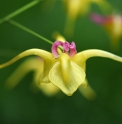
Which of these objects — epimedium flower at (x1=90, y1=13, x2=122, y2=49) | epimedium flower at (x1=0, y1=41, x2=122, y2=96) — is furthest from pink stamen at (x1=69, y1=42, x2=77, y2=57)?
epimedium flower at (x1=90, y1=13, x2=122, y2=49)

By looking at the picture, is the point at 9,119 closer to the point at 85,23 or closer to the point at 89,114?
the point at 89,114

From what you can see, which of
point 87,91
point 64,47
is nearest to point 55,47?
point 64,47

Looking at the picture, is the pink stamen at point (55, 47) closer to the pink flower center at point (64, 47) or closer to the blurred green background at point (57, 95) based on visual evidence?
the pink flower center at point (64, 47)

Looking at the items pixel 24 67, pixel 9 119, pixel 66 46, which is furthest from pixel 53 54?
pixel 9 119

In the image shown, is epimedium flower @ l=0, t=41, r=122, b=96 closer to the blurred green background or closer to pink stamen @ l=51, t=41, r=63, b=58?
pink stamen @ l=51, t=41, r=63, b=58

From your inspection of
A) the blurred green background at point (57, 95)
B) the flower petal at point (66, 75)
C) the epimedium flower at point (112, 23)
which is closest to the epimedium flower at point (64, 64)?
the flower petal at point (66, 75)

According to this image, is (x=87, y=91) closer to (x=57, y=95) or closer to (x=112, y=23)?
(x=112, y=23)

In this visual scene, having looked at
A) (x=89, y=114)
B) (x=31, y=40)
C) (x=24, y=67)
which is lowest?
(x=89, y=114)
